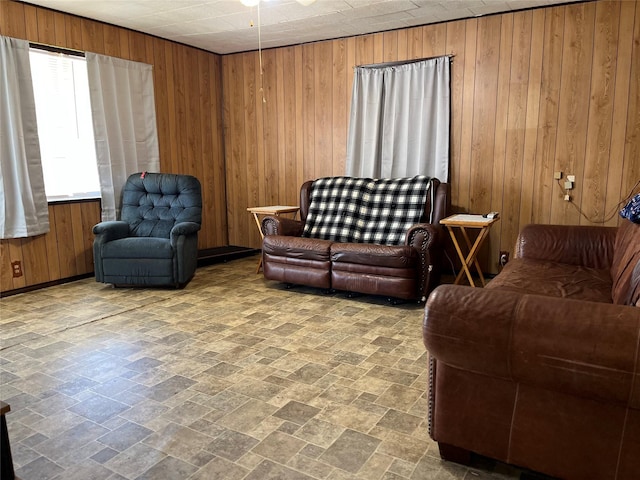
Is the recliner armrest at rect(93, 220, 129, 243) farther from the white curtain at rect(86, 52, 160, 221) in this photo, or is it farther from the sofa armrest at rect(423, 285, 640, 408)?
the sofa armrest at rect(423, 285, 640, 408)

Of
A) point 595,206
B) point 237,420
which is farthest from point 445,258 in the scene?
point 237,420

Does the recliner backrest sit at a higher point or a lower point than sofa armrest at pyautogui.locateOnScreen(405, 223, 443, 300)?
higher

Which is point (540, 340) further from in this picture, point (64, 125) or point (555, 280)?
point (64, 125)

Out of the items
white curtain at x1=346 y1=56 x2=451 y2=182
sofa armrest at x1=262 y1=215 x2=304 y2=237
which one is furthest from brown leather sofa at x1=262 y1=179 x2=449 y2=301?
white curtain at x1=346 y1=56 x2=451 y2=182

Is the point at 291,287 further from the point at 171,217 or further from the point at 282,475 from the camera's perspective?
the point at 282,475

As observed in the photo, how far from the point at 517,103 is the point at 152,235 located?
3.60 meters

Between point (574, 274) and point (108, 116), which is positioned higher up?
point (108, 116)

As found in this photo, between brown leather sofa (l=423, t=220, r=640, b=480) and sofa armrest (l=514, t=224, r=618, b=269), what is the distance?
145 cm

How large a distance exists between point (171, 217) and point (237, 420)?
2943 mm

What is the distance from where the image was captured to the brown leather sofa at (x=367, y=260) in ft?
12.1

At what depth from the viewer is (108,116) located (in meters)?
4.67

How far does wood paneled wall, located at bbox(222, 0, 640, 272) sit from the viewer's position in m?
3.91

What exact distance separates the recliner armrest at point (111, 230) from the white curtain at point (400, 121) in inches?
91.2

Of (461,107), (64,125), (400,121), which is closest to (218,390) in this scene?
(64,125)
